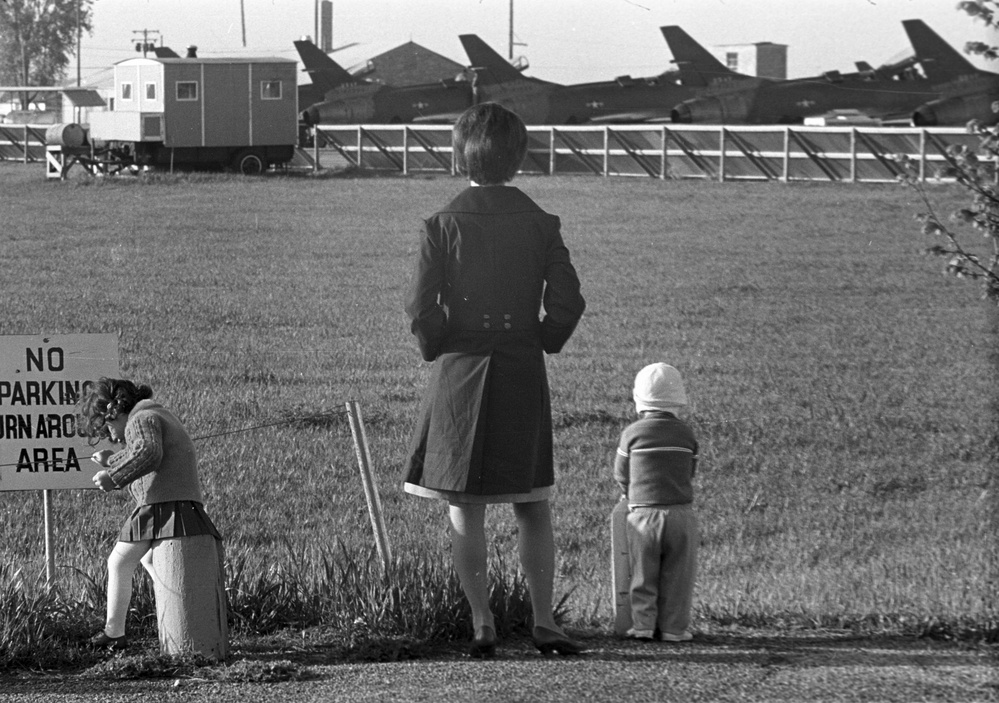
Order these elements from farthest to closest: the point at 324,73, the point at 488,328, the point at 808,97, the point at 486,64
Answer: the point at 324,73, the point at 486,64, the point at 808,97, the point at 488,328

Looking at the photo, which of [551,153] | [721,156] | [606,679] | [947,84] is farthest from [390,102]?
[606,679]

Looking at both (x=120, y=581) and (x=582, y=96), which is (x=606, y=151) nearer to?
(x=582, y=96)

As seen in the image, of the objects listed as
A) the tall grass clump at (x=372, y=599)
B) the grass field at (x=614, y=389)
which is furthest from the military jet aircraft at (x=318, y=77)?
the tall grass clump at (x=372, y=599)

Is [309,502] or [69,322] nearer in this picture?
[309,502]

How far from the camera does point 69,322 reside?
12297mm

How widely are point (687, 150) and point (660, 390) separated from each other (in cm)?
2670

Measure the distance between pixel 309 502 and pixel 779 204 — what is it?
16.9 meters

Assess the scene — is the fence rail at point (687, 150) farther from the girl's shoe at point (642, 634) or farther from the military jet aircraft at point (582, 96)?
the girl's shoe at point (642, 634)

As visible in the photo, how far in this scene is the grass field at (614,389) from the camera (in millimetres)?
6082

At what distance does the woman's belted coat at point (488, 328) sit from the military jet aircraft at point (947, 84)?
952 inches

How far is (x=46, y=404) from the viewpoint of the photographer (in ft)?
15.5

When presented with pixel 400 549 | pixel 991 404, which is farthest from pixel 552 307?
pixel 991 404

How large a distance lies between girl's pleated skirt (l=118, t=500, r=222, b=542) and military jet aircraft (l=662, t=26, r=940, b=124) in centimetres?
3587

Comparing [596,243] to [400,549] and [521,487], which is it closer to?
[400,549]
